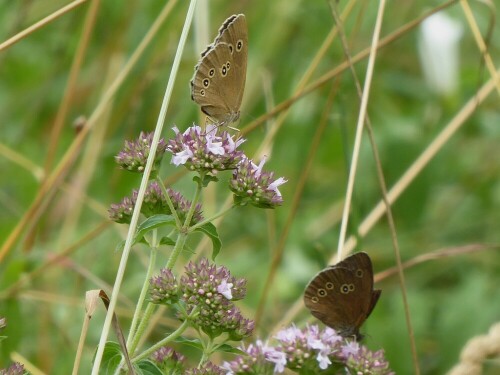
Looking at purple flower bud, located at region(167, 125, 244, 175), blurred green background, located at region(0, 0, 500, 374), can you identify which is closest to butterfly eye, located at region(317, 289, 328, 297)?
purple flower bud, located at region(167, 125, 244, 175)

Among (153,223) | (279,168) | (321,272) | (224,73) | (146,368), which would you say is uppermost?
(279,168)

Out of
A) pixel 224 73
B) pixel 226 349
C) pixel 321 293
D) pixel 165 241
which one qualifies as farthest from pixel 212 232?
pixel 224 73

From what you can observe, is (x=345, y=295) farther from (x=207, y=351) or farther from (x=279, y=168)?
(x=279, y=168)

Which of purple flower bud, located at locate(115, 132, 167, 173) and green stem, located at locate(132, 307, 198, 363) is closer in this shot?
green stem, located at locate(132, 307, 198, 363)

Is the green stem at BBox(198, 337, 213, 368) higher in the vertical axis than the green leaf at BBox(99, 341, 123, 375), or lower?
higher

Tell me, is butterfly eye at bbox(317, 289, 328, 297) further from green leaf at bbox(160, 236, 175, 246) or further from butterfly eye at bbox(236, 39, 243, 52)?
butterfly eye at bbox(236, 39, 243, 52)

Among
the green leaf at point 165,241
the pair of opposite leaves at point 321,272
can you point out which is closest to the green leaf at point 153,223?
the green leaf at point 165,241
